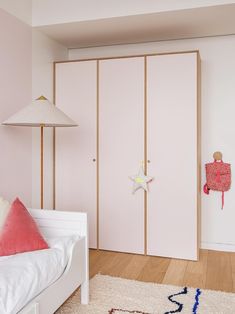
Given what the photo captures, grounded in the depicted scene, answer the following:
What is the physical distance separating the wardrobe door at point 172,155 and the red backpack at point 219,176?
371 mm

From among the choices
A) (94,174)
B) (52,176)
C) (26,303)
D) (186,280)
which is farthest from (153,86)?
(26,303)

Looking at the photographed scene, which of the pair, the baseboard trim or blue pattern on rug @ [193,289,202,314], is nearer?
blue pattern on rug @ [193,289,202,314]

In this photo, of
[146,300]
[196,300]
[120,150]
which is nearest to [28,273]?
[146,300]

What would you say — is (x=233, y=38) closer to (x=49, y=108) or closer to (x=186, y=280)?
(x=49, y=108)

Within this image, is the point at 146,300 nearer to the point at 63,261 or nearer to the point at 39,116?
the point at 63,261

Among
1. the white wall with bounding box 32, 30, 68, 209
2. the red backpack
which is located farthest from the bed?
the red backpack

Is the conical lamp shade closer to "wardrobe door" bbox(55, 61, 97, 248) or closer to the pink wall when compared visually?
the pink wall

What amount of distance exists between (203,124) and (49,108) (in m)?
1.78

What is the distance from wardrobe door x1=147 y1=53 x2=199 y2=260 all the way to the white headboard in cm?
119

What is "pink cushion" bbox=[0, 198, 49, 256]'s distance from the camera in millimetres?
2074

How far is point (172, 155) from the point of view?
11.0 ft

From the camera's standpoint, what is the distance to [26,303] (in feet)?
5.73

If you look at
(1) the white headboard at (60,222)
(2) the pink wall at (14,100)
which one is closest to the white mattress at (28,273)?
(1) the white headboard at (60,222)

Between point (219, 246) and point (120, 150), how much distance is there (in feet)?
4.81
